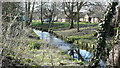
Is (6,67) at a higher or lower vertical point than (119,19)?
lower

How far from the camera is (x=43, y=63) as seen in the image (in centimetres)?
471

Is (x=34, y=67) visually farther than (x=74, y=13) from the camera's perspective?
No

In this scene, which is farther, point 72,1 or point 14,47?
point 72,1

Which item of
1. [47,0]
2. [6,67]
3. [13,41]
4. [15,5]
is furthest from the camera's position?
[47,0]

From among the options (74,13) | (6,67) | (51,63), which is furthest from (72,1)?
(6,67)

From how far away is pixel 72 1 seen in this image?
15.9 metres

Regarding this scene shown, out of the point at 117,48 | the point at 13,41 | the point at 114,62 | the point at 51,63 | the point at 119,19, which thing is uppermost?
the point at 119,19

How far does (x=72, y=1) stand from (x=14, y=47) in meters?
12.1

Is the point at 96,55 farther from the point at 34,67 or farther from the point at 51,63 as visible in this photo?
the point at 51,63

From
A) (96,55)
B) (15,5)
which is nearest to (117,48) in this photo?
(96,55)

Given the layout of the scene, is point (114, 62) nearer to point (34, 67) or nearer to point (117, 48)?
point (117, 48)

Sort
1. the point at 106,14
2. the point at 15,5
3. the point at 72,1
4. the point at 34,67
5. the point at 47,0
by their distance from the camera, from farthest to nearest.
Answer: the point at 72,1 < the point at 47,0 < the point at 15,5 < the point at 34,67 < the point at 106,14

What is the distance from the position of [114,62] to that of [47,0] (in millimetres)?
11830

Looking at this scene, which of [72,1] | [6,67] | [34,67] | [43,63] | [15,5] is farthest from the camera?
[72,1]
